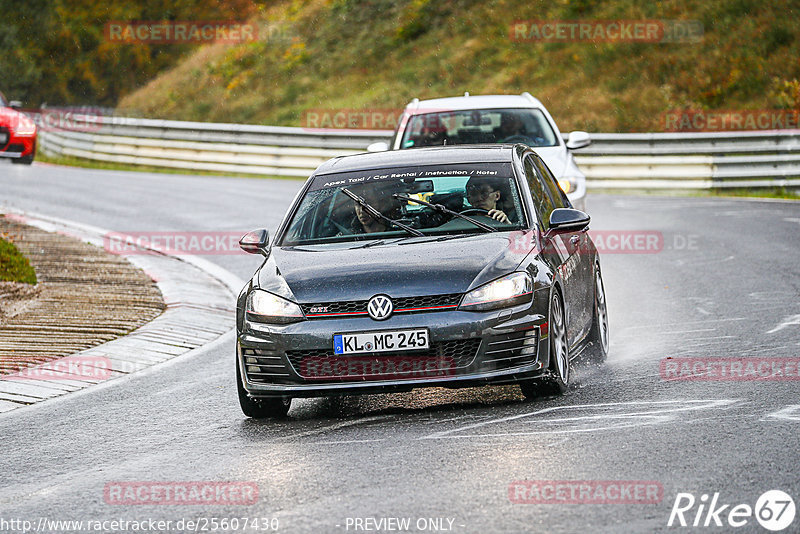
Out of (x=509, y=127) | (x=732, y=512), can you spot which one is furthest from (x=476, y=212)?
(x=509, y=127)

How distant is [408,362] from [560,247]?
172 cm

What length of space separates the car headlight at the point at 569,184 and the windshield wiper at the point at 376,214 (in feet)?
20.6

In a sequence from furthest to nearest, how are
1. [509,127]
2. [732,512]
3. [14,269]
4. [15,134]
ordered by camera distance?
1. [15,134]
2. [509,127]
3. [14,269]
4. [732,512]

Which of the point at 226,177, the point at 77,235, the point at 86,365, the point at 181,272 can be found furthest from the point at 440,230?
the point at 226,177

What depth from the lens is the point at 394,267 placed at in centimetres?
764

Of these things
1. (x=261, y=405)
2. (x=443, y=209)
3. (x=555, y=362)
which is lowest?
(x=261, y=405)

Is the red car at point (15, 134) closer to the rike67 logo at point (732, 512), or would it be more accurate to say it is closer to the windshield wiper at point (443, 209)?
the windshield wiper at point (443, 209)

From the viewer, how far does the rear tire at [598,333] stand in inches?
372

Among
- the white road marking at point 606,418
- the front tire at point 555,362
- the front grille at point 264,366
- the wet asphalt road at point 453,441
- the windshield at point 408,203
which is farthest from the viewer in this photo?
the windshield at point 408,203

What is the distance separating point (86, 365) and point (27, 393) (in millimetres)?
1000

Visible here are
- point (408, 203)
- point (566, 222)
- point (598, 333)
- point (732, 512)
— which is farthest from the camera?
point (598, 333)

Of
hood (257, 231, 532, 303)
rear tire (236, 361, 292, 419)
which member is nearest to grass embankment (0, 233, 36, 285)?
hood (257, 231, 532, 303)

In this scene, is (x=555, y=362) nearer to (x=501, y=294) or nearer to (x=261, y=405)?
(x=501, y=294)

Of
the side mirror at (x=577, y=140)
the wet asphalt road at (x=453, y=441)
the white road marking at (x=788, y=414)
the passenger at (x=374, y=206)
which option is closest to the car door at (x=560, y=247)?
the wet asphalt road at (x=453, y=441)
